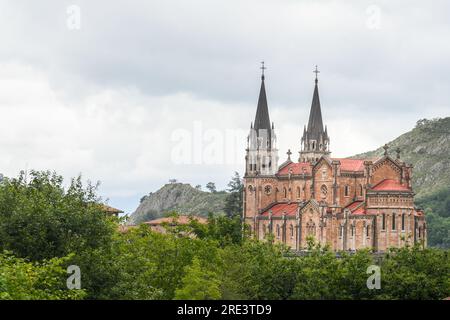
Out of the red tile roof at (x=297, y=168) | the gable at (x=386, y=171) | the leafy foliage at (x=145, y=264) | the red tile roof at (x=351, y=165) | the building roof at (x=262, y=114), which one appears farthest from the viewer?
the building roof at (x=262, y=114)

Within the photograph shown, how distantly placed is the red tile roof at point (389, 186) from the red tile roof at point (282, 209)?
40.2 ft

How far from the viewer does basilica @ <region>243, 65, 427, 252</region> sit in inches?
6245

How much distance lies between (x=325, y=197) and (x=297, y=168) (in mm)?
10395

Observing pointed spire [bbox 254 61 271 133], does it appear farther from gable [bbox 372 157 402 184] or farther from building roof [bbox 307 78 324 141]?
gable [bbox 372 157 402 184]

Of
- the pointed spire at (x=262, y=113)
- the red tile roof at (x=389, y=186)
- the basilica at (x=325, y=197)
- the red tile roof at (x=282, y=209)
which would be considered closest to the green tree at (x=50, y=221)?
the basilica at (x=325, y=197)

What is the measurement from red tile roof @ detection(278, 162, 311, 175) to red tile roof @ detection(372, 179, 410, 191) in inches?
513

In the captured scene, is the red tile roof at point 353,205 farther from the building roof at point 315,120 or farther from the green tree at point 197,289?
the green tree at point 197,289

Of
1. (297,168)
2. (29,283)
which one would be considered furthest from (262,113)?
(29,283)

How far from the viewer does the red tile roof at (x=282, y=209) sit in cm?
17075

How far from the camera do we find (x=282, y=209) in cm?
17425

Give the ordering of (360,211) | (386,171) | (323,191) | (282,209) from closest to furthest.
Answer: (360,211)
(386,171)
(323,191)
(282,209)

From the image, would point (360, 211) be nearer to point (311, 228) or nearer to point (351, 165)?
point (311, 228)

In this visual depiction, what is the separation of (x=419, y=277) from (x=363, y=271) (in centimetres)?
464
